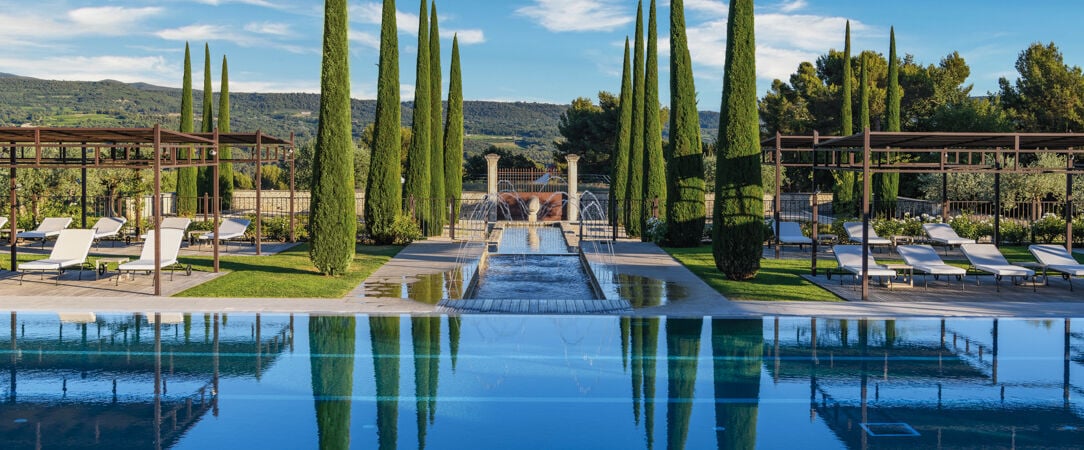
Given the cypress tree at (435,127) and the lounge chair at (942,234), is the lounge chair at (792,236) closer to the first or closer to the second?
the lounge chair at (942,234)

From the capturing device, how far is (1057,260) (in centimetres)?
1510

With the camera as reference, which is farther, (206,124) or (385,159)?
(206,124)

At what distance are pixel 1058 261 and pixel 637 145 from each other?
1235 centimetres

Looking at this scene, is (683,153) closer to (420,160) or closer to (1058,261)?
(420,160)

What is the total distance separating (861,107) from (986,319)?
2218cm

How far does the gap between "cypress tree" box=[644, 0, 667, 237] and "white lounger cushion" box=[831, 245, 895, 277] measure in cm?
890

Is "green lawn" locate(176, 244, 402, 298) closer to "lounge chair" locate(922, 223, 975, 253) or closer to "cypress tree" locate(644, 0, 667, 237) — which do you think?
"cypress tree" locate(644, 0, 667, 237)

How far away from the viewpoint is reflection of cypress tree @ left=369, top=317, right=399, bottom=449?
22.5 feet

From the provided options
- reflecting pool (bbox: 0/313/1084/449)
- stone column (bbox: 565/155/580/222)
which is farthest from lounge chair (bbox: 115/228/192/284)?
stone column (bbox: 565/155/580/222)

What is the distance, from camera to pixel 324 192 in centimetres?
1600

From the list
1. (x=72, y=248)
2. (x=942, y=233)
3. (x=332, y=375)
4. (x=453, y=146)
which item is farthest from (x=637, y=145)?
(x=332, y=375)

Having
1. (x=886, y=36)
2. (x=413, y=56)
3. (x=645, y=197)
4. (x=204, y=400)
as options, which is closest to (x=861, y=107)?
(x=886, y=36)

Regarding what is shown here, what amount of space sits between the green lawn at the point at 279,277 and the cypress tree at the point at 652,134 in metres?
7.97

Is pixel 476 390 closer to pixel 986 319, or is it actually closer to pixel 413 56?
pixel 986 319
